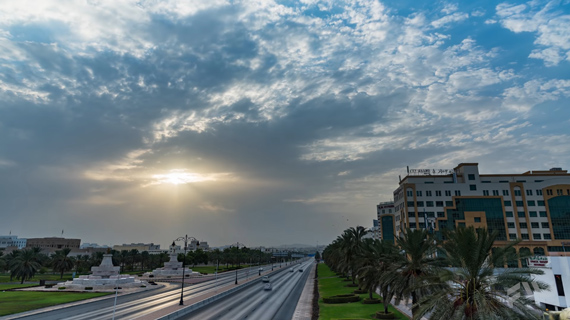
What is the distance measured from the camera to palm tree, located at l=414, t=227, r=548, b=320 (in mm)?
15844

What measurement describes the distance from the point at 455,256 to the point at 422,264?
10.1 meters

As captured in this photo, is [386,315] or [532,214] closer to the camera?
[386,315]

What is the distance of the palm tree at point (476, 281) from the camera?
15.8 metres

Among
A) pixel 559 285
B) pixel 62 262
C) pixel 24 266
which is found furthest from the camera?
pixel 62 262

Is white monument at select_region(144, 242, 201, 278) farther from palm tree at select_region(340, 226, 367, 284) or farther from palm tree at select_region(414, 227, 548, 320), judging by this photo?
palm tree at select_region(414, 227, 548, 320)

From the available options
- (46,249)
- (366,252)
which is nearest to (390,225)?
(366,252)

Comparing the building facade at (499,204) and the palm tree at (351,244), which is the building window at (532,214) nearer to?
the building facade at (499,204)

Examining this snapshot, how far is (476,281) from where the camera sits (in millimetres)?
16984

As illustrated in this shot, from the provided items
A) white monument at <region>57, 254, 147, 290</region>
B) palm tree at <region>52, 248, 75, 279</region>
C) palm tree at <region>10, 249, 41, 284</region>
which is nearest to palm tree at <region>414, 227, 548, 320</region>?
white monument at <region>57, 254, 147, 290</region>

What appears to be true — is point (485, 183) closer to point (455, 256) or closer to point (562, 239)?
point (562, 239)

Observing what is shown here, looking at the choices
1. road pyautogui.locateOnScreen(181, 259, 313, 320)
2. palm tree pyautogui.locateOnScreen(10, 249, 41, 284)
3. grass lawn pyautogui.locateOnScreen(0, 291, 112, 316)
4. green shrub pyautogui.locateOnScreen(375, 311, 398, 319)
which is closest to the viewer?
green shrub pyautogui.locateOnScreen(375, 311, 398, 319)

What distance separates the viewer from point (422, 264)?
27.8 meters

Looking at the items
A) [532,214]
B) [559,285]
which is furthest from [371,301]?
[532,214]

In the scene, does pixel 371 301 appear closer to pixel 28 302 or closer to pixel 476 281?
pixel 476 281
